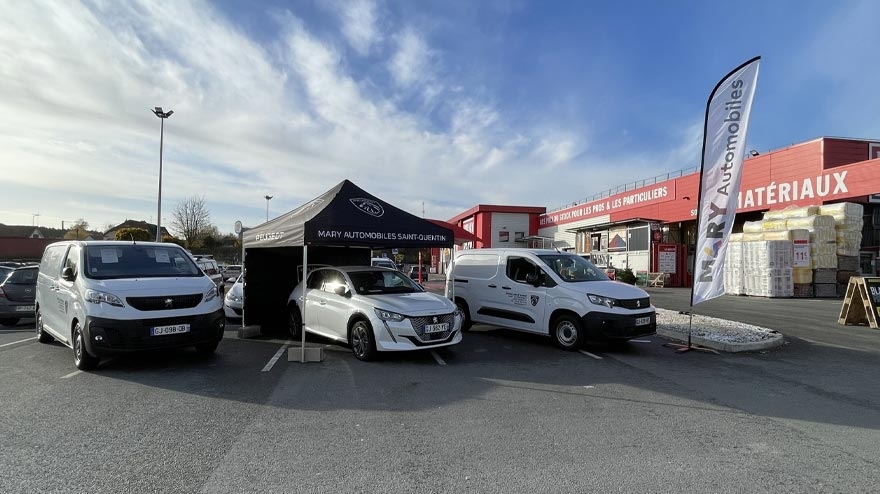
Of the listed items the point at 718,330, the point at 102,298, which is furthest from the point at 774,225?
the point at 102,298

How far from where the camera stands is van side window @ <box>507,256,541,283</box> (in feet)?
30.3

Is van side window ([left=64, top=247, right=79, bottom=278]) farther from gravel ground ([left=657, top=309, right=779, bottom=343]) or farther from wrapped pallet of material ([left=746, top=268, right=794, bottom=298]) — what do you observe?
wrapped pallet of material ([left=746, top=268, right=794, bottom=298])

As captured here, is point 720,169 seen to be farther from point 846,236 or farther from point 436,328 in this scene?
point 846,236

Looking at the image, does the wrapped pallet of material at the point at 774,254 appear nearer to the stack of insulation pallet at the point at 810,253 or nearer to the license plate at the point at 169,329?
the stack of insulation pallet at the point at 810,253

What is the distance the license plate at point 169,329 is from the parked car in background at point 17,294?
23.1 feet

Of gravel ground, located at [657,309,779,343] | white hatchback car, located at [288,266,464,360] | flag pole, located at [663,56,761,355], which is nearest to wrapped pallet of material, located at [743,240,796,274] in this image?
gravel ground, located at [657,309,779,343]

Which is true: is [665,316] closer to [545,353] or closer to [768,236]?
[545,353]

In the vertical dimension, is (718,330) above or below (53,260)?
below

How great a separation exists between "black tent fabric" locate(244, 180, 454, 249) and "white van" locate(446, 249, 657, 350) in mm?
1398

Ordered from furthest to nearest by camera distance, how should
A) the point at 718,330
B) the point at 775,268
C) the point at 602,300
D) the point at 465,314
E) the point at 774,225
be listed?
the point at 774,225
the point at 775,268
the point at 465,314
the point at 718,330
the point at 602,300

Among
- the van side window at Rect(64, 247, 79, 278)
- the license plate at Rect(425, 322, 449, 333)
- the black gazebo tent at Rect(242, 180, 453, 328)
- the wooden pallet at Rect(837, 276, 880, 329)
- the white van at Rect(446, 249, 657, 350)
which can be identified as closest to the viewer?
the van side window at Rect(64, 247, 79, 278)

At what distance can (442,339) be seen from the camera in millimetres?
7500

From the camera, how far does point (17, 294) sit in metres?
10.9

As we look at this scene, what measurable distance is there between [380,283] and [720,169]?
6149 millimetres
